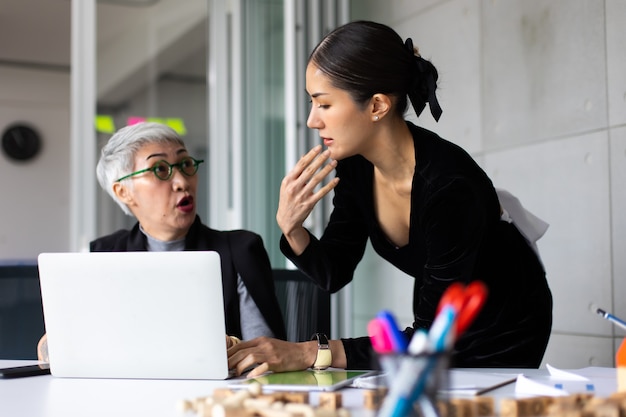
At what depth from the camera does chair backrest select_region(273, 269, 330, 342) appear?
253cm

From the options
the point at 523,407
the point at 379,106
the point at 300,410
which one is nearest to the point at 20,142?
the point at 379,106

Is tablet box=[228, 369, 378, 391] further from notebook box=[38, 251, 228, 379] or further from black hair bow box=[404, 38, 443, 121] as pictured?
black hair bow box=[404, 38, 443, 121]

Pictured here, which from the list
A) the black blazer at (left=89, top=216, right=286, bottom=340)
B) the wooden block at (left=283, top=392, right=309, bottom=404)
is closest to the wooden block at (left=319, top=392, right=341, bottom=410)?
the wooden block at (left=283, top=392, right=309, bottom=404)

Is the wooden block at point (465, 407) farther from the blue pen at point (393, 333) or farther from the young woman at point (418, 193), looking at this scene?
the young woman at point (418, 193)

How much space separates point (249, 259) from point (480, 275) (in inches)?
32.5

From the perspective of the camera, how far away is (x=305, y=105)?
15.2 feet

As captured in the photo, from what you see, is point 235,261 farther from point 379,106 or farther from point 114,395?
point 114,395

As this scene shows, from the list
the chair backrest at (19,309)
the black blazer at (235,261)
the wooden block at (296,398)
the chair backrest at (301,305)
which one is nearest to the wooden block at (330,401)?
the wooden block at (296,398)

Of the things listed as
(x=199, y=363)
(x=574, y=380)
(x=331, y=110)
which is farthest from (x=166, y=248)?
(x=574, y=380)

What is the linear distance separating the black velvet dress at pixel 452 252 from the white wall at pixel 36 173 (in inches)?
132

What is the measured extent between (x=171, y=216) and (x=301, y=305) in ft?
1.70

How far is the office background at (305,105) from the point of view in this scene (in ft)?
10.4

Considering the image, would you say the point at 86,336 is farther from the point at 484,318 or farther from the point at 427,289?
the point at 484,318

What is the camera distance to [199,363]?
1553mm
